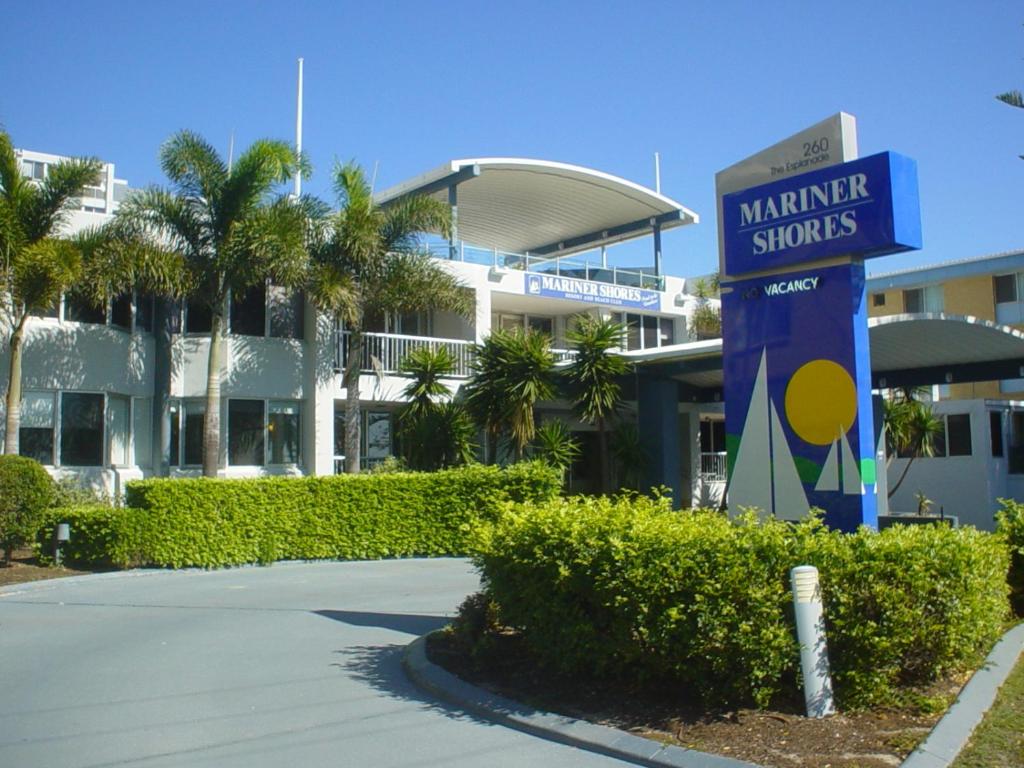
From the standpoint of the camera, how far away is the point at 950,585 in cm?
702

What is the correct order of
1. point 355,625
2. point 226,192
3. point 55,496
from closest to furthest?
point 355,625 → point 55,496 → point 226,192

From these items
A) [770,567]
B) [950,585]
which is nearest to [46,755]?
[770,567]

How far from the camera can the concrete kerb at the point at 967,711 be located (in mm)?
5820

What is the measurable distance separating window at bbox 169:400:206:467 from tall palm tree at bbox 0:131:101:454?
4.00m

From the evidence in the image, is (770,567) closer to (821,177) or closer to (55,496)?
(821,177)

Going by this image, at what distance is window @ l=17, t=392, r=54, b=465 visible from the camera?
20422 millimetres

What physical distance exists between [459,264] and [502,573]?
62.7ft

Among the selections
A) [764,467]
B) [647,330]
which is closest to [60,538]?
[764,467]

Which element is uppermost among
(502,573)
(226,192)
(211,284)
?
(226,192)

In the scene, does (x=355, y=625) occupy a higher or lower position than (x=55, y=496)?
lower

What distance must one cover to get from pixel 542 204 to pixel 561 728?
2581cm

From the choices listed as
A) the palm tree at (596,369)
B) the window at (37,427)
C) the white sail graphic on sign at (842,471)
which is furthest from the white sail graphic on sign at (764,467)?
the window at (37,427)

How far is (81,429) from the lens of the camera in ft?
69.5

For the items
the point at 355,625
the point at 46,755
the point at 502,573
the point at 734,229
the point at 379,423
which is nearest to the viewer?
the point at 46,755
